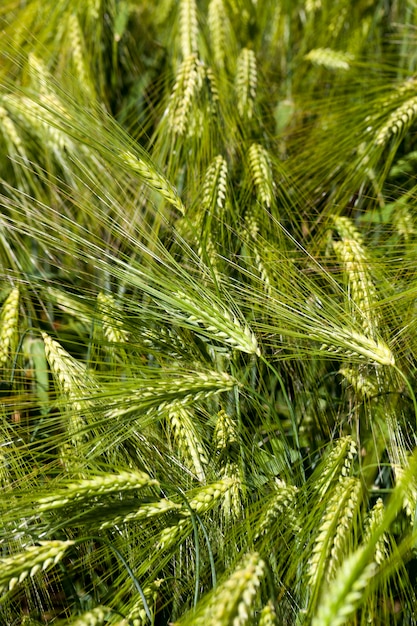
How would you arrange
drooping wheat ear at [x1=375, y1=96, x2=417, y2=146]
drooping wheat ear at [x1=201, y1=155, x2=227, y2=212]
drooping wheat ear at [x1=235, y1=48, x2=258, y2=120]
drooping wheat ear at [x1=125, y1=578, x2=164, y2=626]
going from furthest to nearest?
drooping wheat ear at [x1=235, y1=48, x2=258, y2=120], drooping wheat ear at [x1=375, y1=96, x2=417, y2=146], drooping wheat ear at [x1=201, y1=155, x2=227, y2=212], drooping wheat ear at [x1=125, y1=578, x2=164, y2=626]

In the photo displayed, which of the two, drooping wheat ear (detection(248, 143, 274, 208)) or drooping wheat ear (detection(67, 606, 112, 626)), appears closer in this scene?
drooping wheat ear (detection(67, 606, 112, 626))

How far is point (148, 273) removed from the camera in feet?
2.70

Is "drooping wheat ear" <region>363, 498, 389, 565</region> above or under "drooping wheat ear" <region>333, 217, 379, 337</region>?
under

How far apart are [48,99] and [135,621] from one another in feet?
2.47

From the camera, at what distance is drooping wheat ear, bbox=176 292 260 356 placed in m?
0.79

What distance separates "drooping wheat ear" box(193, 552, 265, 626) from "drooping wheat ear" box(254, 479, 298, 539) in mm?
152

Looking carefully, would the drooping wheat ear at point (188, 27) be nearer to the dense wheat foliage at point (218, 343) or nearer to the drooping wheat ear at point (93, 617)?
the dense wheat foliage at point (218, 343)

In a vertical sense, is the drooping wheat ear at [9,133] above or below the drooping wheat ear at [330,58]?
below

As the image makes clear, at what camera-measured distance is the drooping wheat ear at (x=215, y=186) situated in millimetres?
999

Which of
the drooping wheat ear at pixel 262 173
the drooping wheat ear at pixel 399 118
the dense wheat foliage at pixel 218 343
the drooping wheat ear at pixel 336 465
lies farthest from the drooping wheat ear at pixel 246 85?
the drooping wheat ear at pixel 336 465

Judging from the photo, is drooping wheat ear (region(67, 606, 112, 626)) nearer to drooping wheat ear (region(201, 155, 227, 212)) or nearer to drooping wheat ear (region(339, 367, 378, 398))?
drooping wheat ear (region(339, 367, 378, 398))

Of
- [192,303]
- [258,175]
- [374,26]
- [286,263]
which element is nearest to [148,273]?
[192,303]

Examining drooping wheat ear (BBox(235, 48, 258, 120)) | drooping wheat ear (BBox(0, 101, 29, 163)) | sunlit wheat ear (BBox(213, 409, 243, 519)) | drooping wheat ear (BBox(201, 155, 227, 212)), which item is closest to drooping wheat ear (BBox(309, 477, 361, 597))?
sunlit wheat ear (BBox(213, 409, 243, 519))

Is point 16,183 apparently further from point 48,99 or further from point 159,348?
point 159,348
